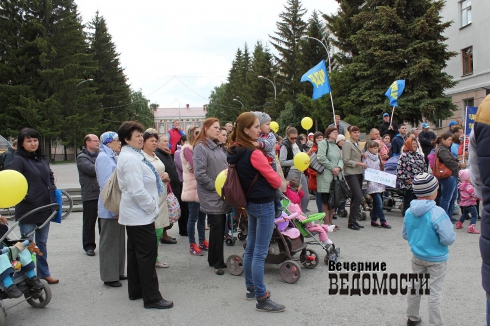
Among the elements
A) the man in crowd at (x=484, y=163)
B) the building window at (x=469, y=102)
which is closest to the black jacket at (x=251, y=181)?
the man in crowd at (x=484, y=163)

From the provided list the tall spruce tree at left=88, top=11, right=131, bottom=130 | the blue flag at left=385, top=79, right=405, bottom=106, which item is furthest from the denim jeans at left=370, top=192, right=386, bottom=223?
the tall spruce tree at left=88, top=11, right=131, bottom=130

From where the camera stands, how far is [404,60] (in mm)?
23547

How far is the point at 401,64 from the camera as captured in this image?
24031mm

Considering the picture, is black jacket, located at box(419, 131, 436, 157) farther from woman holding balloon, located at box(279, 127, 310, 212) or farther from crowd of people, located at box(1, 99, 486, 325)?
woman holding balloon, located at box(279, 127, 310, 212)

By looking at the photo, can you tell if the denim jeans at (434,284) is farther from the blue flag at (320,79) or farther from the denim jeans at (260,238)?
the blue flag at (320,79)

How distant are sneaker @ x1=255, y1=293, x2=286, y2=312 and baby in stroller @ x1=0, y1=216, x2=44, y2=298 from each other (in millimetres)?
2381

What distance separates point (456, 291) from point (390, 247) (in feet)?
6.63

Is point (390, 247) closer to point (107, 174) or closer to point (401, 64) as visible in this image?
point (107, 174)

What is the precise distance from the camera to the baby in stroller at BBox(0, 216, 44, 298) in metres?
3.97

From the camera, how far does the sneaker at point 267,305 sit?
4211 mm

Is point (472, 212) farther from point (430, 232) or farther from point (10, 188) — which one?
point (10, 188)

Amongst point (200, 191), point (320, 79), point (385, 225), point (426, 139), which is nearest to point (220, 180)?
point (200, 191)

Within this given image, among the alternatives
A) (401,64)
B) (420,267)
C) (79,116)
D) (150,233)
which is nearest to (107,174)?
(150,233)

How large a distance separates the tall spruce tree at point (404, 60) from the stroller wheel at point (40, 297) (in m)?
22.3
